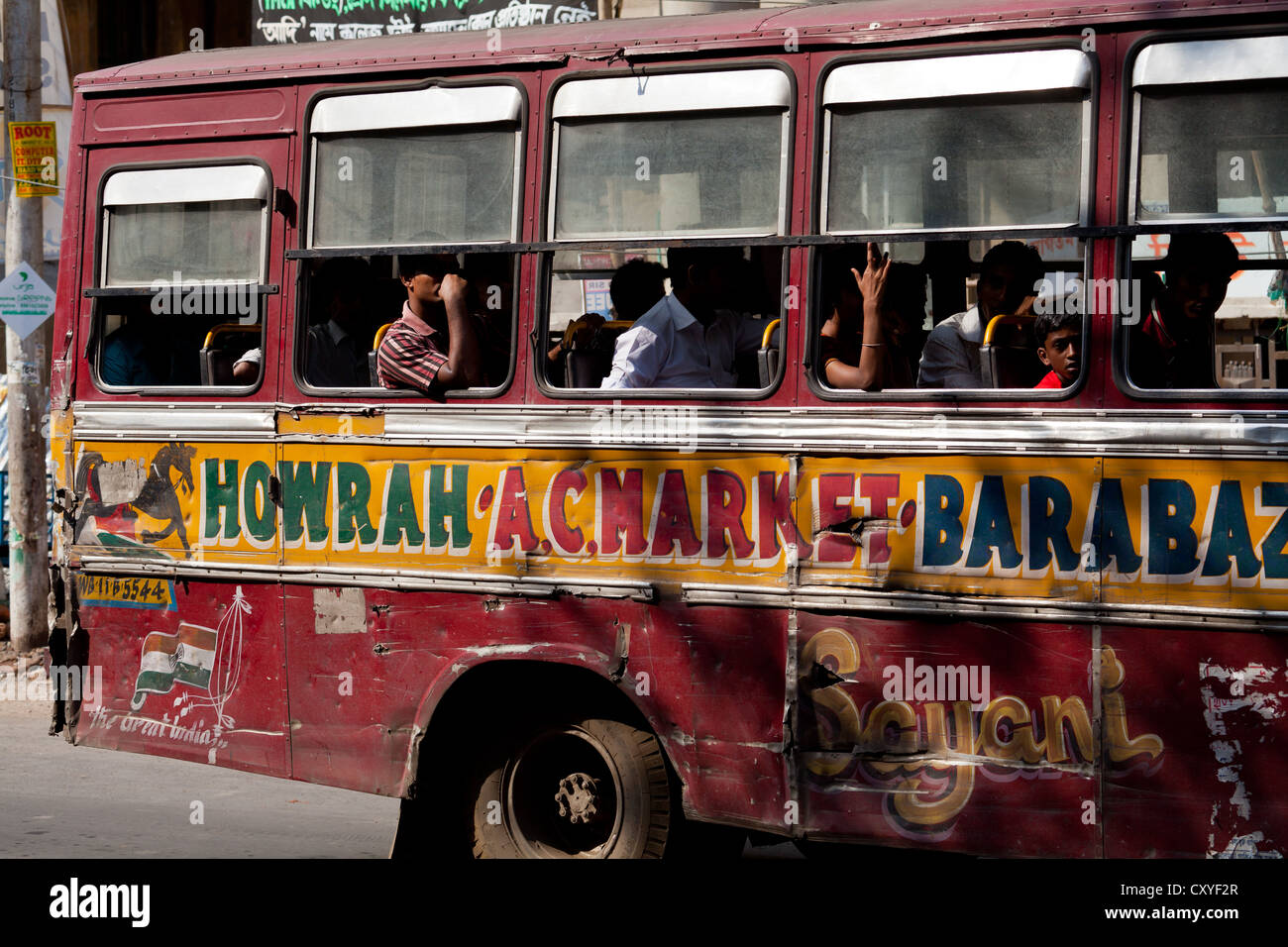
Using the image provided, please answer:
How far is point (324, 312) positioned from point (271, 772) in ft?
5.77

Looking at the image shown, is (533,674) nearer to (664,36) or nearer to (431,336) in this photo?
(431,336)

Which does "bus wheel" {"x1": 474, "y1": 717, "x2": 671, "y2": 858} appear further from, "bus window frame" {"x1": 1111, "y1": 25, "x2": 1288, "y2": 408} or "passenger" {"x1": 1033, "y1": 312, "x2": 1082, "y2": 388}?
"bus window frame" {"x1": 1111, "y1": 25, "x2": 1288, "y2": 408}

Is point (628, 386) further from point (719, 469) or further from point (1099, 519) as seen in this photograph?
point (1099, 519)

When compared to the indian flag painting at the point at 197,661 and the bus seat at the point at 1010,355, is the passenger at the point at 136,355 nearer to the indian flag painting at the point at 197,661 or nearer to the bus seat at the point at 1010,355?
the indian flag painting at the point at 197,661

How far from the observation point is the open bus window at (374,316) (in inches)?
195

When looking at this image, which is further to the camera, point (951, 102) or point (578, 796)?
point (578, 796)

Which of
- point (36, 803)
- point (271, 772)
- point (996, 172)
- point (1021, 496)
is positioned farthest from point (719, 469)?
point (36, 803)

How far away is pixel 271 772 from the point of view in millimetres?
5211

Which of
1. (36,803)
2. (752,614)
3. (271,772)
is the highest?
(752,614)

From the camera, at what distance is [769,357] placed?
458cm

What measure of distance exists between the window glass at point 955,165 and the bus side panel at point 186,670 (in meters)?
2.60

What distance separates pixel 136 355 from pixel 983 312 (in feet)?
11.0

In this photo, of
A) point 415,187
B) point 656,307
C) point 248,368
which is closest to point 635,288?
point 656,307

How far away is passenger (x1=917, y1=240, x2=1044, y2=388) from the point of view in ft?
14.8
